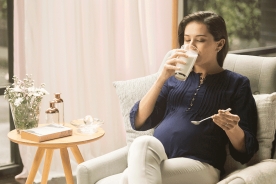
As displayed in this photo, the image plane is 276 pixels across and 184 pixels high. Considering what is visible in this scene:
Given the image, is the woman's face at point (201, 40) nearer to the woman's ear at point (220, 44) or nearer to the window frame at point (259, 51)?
the woman's ear at point (220, 44)

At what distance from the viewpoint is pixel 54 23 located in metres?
3.14

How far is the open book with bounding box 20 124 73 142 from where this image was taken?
2.29 metres

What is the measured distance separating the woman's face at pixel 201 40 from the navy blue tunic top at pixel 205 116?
111mm

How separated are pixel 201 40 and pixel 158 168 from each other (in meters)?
0.61

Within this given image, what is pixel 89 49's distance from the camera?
3.27 m

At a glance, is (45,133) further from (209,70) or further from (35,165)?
A: (209,70)

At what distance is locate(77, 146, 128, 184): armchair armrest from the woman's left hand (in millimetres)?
578

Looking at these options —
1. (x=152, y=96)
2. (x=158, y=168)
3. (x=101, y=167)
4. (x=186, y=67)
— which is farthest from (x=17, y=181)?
(x=186, y=67)

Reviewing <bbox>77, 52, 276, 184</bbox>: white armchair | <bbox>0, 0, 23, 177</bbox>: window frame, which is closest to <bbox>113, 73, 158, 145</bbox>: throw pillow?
<bbox>77, 52, 276, 184</bbox>: white armchair

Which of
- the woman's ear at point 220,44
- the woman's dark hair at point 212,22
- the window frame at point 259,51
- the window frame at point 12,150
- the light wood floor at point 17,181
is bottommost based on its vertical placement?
the light wood floor at point 17,181

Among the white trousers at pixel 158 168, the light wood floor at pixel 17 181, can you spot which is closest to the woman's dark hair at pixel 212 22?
the white trousers at pixel 158 168

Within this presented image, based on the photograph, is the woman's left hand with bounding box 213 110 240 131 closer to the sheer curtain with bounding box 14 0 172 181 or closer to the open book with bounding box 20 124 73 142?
the open book with bounding box 20 124 73 142

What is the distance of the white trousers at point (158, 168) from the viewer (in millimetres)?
1836

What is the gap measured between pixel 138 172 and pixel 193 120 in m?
0.41
